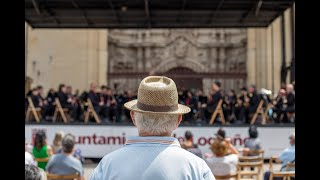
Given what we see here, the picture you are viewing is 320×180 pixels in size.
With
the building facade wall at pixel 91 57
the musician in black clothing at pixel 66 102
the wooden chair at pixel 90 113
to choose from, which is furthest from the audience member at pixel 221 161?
the building facade wall at pixel 91 57

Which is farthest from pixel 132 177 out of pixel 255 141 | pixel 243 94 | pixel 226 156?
pixel 243 94

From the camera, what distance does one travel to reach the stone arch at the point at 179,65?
34125mm

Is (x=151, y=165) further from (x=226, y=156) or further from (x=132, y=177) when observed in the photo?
(x=226, y=156)

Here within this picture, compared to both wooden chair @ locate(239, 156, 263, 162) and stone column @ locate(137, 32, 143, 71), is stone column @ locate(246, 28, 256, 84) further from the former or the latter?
wooden chair @ locate(239, 156, 263, 162)

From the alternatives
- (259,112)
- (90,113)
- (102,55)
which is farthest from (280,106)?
(102,55)

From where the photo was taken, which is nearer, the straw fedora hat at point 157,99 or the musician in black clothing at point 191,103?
the straw fedora hat at point 157,99

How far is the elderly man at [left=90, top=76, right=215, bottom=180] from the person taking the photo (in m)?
2.47

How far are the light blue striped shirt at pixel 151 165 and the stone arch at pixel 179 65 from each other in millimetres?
31324

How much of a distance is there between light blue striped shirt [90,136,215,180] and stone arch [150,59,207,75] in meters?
31.3

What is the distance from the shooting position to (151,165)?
2.48 m

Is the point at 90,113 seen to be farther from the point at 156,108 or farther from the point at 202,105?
the point at 156,108

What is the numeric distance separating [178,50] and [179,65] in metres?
0.94

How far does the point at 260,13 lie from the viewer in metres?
20.6

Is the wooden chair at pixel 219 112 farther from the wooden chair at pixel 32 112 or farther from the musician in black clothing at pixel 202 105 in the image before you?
the wooden chair at pixel 32 112
